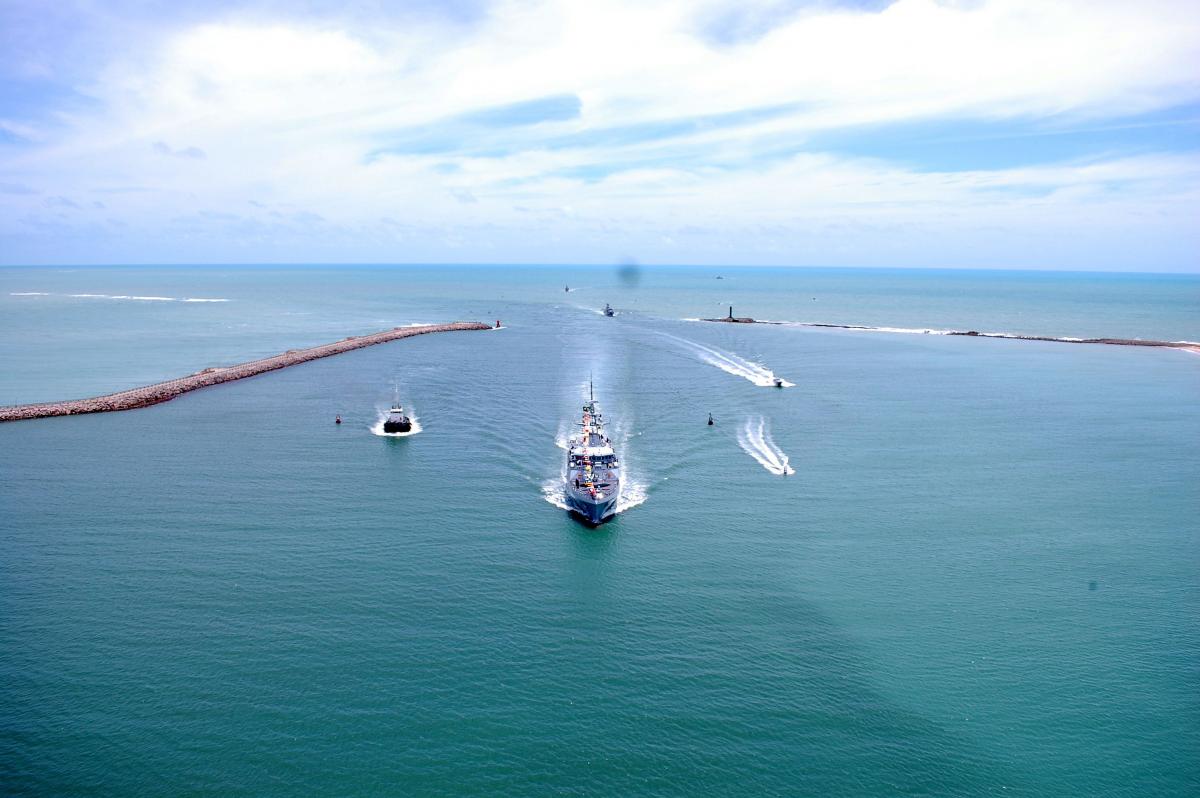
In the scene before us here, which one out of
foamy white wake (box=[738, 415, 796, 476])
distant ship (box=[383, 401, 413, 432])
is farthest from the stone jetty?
foamy white wake (box=[738, 415, 796, 476])

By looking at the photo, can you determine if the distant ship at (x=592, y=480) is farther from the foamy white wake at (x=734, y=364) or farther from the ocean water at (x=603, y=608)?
the foamy white wake at (x=734, y=364)

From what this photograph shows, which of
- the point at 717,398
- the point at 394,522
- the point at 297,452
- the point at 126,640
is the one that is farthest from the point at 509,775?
the point at 717,398

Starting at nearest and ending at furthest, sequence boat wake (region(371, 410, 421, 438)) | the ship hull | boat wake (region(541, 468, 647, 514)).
Result: the ship hull → boat wake (region(541, 468, 647, 514)) → boat wake (region(371, 410, 421, 438))

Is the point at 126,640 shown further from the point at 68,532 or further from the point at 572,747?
the point at 572,747

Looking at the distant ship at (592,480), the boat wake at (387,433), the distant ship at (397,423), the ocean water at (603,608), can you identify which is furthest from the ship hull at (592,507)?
the distant ship at (397,423)

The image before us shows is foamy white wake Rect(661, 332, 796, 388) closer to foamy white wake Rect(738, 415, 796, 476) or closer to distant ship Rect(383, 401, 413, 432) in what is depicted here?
foamy white wake Rect(738, 415, 796, 476)

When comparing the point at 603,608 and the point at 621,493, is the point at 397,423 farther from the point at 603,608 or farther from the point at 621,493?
the point at 603,608

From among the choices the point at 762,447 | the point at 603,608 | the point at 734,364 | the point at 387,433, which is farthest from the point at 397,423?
the point at 734,364
